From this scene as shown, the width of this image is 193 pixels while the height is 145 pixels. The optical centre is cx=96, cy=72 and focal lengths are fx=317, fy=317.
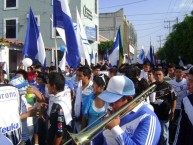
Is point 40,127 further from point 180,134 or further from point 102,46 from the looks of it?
point 102,46

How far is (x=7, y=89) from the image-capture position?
9.30 feet

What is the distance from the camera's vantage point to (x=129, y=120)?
246cm

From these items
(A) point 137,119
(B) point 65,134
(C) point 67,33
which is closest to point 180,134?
(A) point 137,119

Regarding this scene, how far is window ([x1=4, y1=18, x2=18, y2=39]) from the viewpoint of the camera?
27875mm

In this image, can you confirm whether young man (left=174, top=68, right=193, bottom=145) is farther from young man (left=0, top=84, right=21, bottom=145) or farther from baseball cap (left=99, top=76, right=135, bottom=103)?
young man (left=0, top=84, right=21, bottom=145)

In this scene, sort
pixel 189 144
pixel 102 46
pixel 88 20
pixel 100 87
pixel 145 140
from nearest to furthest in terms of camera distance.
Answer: pixel 145 140 → pixel 189 144 → pixel 100 87 → pixel 88 20 → pixel 102 46

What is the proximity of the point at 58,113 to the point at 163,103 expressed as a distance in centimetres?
250

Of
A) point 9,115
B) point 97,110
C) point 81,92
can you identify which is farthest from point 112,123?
point 81,92

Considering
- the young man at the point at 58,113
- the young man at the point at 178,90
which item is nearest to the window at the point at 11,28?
the young man at the point at 178,90

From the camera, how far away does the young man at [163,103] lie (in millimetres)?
5637

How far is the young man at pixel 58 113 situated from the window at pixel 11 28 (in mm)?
24767

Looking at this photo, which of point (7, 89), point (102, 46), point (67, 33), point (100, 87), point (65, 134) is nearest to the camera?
point (7, 89)

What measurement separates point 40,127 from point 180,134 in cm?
276

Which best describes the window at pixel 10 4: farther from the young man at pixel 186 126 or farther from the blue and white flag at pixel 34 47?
the young man at pixel 186 126
